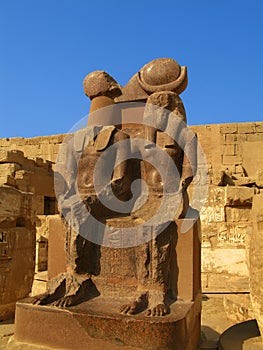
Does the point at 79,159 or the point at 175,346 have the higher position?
the point at 79,159

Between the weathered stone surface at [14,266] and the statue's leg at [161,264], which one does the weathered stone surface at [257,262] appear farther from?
the weathered stone surface at [14,266]

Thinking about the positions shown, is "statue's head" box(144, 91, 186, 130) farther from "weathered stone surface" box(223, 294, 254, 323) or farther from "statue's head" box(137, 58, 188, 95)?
"weathered stone surface" box(223, 294, 254, 323)

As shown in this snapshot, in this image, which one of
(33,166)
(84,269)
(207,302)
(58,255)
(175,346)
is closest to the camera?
(175,346)

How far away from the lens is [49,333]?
291 centimetres

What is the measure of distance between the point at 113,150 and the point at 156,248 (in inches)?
42.5

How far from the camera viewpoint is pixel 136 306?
2.86 metres

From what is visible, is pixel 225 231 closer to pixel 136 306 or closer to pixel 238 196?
Result: pixel 238 196

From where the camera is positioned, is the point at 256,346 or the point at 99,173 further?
the point at 99,173

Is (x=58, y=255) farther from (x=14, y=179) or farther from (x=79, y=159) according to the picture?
(x=14, y=179)

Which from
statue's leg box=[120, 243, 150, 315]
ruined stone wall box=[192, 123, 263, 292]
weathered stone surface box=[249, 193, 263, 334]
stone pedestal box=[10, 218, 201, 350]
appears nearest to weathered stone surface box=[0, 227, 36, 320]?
stone pedestal box=[10, 218, 201, 350]

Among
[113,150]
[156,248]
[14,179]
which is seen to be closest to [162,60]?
[113,150]

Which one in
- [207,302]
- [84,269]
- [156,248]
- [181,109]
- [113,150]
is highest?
[181,109]

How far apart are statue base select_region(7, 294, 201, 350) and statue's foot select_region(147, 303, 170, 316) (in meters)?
0.05

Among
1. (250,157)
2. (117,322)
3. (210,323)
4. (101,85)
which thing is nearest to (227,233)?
(210,323)
